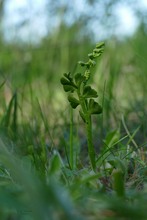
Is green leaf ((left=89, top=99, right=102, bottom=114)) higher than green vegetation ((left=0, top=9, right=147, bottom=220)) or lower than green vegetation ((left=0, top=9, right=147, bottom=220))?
higher

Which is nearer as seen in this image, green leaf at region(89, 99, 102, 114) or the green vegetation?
the green vegetation

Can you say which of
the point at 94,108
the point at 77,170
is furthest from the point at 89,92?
the point at 77,170

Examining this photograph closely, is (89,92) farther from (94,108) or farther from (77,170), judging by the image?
(77,170)

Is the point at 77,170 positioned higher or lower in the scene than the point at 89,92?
lower

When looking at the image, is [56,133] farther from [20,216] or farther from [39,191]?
[39,191]

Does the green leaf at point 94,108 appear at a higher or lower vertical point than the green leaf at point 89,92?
lower

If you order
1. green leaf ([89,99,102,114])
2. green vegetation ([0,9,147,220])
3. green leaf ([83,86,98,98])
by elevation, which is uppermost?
green leaf ([83,86,98,98])

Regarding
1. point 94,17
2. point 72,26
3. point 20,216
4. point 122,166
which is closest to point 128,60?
point 94,17

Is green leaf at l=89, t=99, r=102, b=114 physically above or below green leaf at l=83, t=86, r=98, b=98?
below

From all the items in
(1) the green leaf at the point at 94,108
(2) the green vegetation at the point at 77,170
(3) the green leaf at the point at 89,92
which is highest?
(3) the green leaf at the point at 89,92

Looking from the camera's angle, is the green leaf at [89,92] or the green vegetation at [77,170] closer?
the green vegetation at [77,170]

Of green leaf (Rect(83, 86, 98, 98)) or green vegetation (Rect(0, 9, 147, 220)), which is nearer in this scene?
green vegetation (Rect(0, 9, 147, 220))
